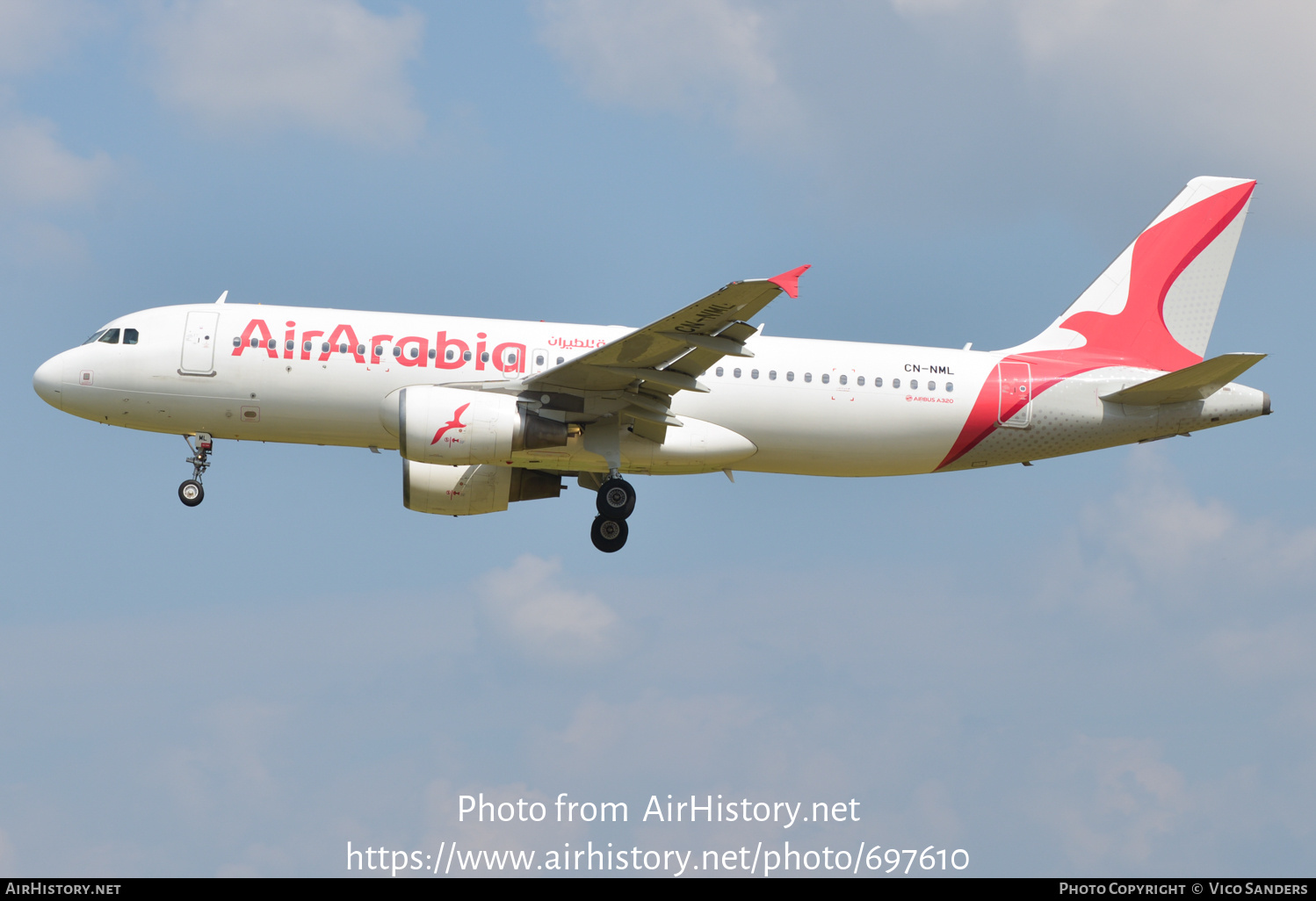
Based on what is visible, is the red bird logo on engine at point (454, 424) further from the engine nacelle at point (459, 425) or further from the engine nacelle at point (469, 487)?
the engine nacelle at point (469, 487)

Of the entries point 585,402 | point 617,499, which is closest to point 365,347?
point 585,402

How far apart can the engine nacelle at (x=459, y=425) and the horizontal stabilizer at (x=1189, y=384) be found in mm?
13167

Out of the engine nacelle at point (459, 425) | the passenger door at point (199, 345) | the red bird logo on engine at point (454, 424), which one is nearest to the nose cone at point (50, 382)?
the passenger door at point (199, 345)

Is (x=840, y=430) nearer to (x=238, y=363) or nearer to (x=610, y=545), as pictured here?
(x=610, y=545)

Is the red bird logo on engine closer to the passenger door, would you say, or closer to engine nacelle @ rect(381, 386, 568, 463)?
engine nacelle @ rect(381, 386, 568, 463)

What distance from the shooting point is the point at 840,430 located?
2988 centimetres

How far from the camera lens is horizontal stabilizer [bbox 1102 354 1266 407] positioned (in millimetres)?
→ 28516

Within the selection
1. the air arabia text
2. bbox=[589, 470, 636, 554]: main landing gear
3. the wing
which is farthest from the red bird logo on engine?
bbox=[589, 470, 636, 554]: main landing gear

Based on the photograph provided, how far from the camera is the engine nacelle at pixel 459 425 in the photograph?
27531 millimetres

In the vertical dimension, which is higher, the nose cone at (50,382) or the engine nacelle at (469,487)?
the nose cone at (50,382)

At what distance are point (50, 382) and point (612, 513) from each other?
12545 mm

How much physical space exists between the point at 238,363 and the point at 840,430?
42.7ft

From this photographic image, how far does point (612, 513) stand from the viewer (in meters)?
29.7

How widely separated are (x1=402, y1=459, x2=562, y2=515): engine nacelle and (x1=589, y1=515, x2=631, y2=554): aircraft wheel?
2989 millimetres
